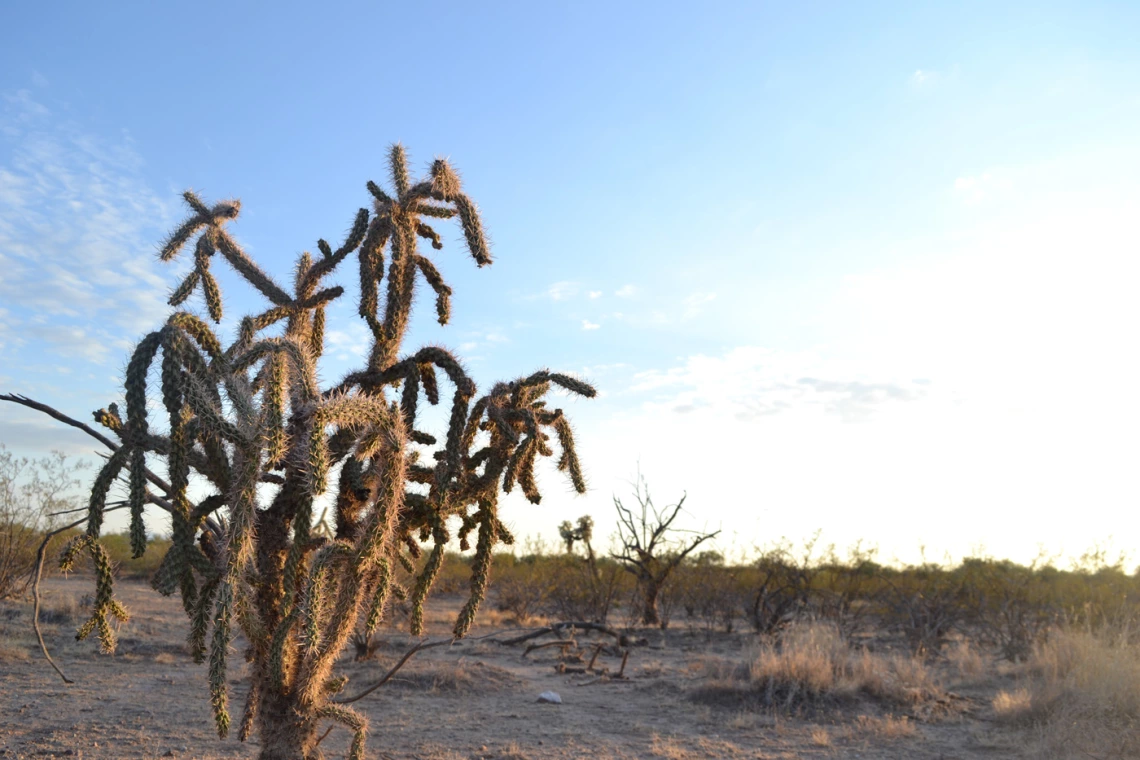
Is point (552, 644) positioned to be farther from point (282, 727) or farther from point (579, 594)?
point (282, 727)

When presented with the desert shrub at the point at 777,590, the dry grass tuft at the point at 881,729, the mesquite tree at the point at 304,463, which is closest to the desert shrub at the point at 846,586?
the desert shrub at the point at 777,590

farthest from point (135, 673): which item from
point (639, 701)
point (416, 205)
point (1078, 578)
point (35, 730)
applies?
point (1078, 578)

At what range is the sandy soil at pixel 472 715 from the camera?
20.6ft

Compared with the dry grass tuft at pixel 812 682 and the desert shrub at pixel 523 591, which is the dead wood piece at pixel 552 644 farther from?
the desert shrub at pixel 523 591

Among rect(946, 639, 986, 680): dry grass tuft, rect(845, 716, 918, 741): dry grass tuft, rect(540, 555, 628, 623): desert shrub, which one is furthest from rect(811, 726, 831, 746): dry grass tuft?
rect(540, 555, 628, 623): desert shrub

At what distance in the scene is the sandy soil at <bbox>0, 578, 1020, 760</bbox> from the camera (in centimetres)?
627

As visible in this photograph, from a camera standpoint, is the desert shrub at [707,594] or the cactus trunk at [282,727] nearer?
the cactus trunk at [282,727]

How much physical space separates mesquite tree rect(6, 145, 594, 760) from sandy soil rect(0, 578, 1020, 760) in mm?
2529

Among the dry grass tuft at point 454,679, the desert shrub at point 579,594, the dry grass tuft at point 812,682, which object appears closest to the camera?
the dry grass tuft at point 812,682

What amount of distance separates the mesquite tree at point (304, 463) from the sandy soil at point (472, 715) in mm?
2529

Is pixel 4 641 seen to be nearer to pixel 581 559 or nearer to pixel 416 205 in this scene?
pixel 416 205

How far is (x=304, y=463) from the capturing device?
3732 mm

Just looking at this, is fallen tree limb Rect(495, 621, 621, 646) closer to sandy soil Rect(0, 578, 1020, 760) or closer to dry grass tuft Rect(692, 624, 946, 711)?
sandy soil Rect(0, 578, 1020, 760)

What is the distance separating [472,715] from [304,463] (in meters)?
4.96
